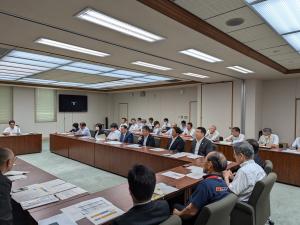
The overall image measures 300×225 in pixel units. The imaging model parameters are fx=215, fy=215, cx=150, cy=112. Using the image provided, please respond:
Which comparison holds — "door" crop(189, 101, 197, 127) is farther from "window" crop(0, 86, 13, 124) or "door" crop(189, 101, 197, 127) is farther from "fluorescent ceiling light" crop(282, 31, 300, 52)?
"window" crop(0, 86, 13, 124)

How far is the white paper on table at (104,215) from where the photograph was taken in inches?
63.1

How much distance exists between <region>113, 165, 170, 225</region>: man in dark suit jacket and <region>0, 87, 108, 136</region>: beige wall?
9.82m

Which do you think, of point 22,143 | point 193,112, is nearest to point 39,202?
point 22,143

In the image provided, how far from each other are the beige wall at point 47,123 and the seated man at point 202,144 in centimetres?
846

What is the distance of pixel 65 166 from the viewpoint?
221 inches

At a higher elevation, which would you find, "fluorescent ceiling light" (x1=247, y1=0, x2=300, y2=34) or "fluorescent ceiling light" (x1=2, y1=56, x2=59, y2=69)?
"fluorescent ceiling light" (x1=247, y1=0, x2=300, y2=34)

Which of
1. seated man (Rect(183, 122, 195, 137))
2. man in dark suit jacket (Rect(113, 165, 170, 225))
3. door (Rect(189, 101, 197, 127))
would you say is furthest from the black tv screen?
man in dark suit jacket (Rect(113, 165, 170, 225))

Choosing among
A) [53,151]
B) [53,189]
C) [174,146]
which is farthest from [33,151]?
[53,189]

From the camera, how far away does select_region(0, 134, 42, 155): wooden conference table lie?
21.9ft

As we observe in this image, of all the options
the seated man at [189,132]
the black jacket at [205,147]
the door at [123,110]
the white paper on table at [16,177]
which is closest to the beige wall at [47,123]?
the door at [123,110]

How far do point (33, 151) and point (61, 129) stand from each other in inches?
145

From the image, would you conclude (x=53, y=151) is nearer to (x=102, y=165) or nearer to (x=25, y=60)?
(x=102, y=165)

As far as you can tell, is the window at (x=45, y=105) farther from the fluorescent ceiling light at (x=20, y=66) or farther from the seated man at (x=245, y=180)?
the seated man at (x=245, y=180)

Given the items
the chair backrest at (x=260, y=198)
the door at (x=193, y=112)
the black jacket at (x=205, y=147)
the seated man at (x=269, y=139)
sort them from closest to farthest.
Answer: the chair backrest at (x=260, y=198), the black jacket at (x=205, y=147), the seated man at (x=269, y=139), the door at (x=193, y=112)
